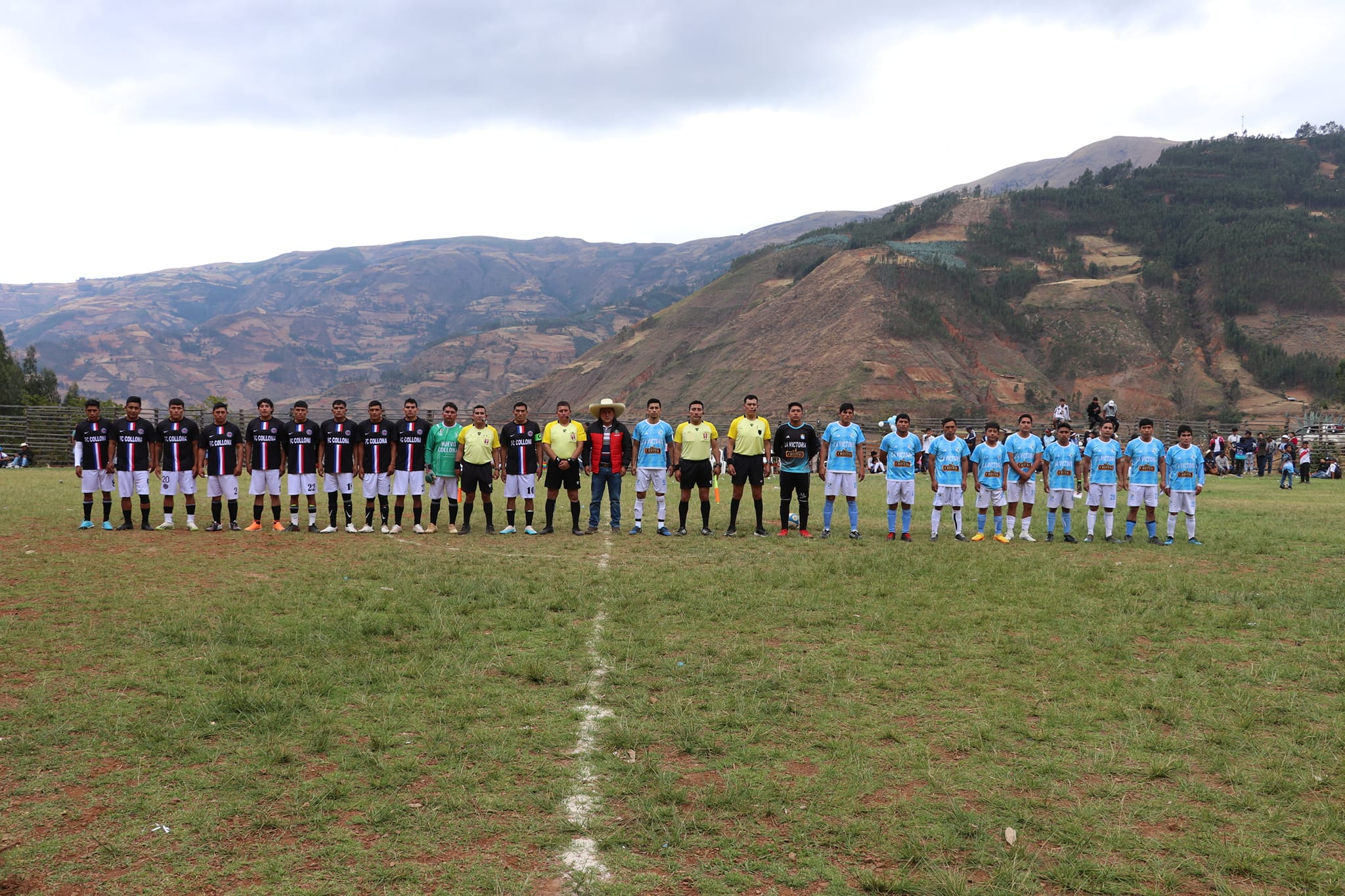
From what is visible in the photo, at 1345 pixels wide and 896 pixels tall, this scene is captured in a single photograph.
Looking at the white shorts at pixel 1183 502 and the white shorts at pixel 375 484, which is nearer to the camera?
the white shorts at pixel 1183 502

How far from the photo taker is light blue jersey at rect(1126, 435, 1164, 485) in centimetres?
1433

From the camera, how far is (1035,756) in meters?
5.20

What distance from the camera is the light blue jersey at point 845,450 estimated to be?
14.4 metres

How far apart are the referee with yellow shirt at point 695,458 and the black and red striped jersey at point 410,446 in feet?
14.0

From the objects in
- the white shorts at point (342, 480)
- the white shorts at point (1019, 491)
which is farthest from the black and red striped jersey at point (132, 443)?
the white shorts at point (1019, 491)

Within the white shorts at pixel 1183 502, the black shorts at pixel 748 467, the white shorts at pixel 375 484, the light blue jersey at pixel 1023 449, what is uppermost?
the light blue jersey at pixel 1023 449

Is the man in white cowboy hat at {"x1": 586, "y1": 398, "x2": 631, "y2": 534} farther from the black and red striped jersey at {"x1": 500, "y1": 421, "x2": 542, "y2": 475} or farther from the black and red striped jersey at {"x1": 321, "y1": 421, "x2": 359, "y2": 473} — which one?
the black and red striped jersey at {"x1": 321, "y1": 421, "x2": 359, "y2": 473}

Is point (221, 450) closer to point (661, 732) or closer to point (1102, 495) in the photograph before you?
point (661, 732)

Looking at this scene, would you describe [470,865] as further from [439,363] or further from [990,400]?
[439,363]

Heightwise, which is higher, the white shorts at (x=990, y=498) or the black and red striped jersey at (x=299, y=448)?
the black and red striped jersey at (x=299, y=448)

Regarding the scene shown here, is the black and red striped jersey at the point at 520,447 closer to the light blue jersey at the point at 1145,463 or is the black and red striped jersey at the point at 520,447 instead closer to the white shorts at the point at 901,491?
the white shorts at the point at 901,491

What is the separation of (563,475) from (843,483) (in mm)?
4707

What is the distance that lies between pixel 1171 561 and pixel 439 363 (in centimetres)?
15928

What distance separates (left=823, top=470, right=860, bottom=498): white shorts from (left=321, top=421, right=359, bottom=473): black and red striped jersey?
26.0 ft
